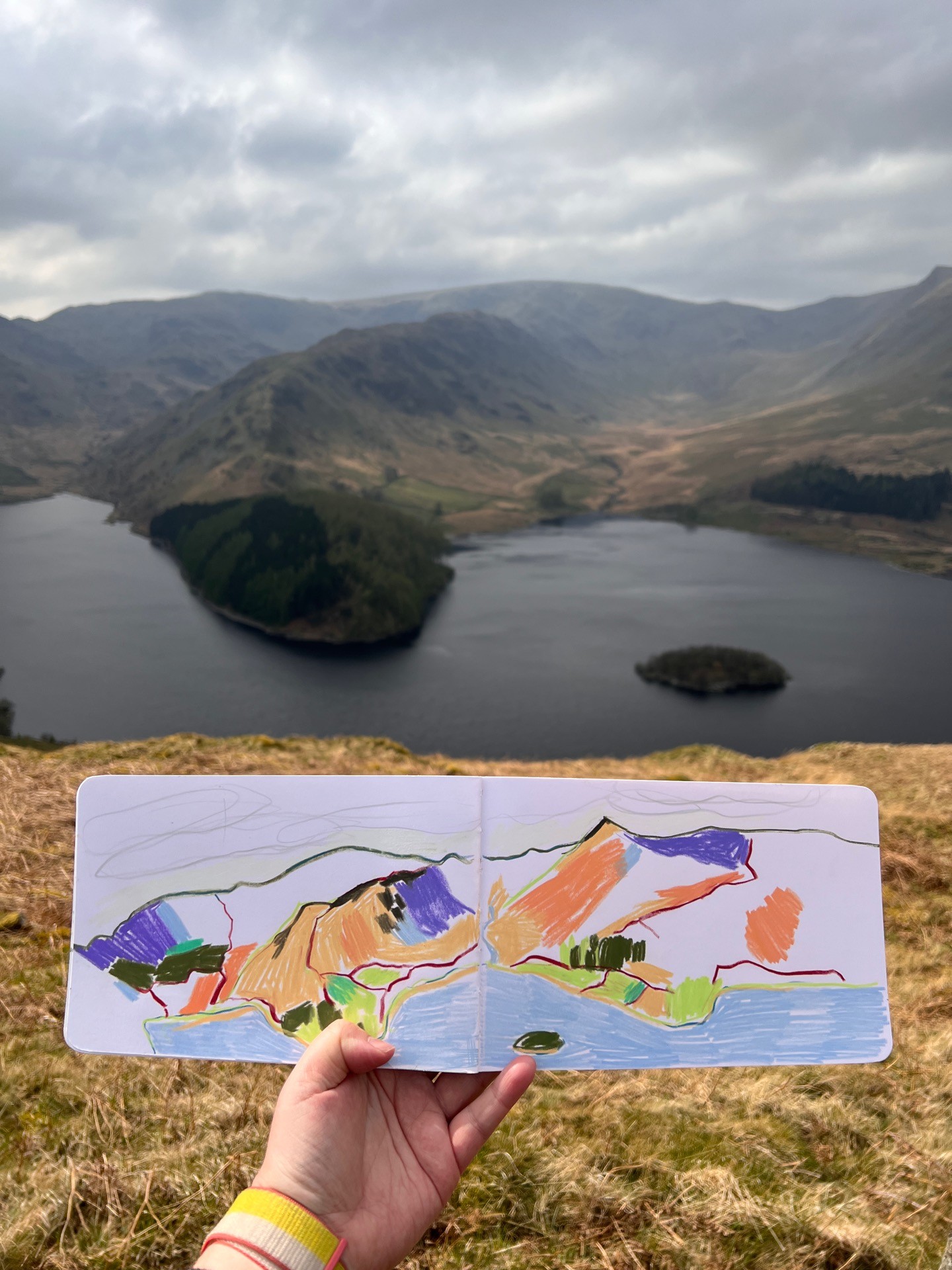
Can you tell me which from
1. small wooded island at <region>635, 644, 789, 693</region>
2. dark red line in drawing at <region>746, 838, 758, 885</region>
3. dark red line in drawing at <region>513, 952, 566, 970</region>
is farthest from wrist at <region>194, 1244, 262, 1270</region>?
small wooded island at <region>635, 644, 789, 693</region>

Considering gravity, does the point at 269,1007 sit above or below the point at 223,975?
below

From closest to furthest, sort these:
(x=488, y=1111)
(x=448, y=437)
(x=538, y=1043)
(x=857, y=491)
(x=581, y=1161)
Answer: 1. (x=488, y=1111)
2. (x=538, y=1043)
3. (x=581, y=1161)
4. (x=857, y=491)
5. (x=448, y=437)

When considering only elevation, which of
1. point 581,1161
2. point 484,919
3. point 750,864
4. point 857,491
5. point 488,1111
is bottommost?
point 581,1161

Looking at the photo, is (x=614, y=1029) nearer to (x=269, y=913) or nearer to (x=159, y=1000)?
(x=269, y=913)

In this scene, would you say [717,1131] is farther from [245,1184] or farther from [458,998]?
[245,1184]

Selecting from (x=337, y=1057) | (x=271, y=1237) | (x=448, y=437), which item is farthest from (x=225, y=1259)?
(x=448, y=437)

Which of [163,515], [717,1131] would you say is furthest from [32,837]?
[163,515]

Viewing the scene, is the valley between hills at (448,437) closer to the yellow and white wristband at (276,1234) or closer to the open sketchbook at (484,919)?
the open sketchbook at (484,919)
